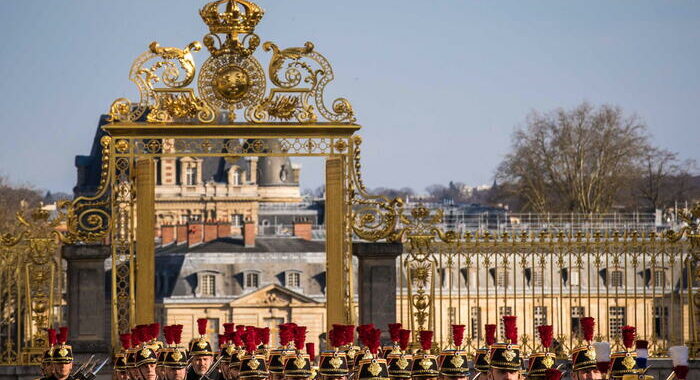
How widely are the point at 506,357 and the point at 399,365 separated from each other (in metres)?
1.21

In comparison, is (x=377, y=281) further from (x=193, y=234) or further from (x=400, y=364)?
(x=193, y=234)

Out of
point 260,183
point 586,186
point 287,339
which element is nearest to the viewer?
point 287,339

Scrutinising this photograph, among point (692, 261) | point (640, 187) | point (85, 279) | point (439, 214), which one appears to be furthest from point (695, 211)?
point (640, 187)

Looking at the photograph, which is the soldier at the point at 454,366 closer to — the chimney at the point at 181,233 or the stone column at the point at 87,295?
the stone column at the point at 87,295

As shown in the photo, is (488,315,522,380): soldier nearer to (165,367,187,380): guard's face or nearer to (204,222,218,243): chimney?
(165,367,187,380): guard's face

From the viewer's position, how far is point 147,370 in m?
20.3

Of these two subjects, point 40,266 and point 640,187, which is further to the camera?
point 640,187

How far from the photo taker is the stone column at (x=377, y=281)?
76.0ft

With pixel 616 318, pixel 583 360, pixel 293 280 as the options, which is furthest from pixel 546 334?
pixel 293 280

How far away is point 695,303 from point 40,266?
8156 millimetres

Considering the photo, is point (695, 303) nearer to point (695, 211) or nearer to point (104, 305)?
point (695, 211)

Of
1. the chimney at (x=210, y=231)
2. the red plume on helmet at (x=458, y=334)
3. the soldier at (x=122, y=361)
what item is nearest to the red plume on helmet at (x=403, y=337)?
the red plume on helmet at (x=458, y=334)

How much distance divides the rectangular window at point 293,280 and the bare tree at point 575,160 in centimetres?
1114

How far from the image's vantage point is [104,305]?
2319 cm
